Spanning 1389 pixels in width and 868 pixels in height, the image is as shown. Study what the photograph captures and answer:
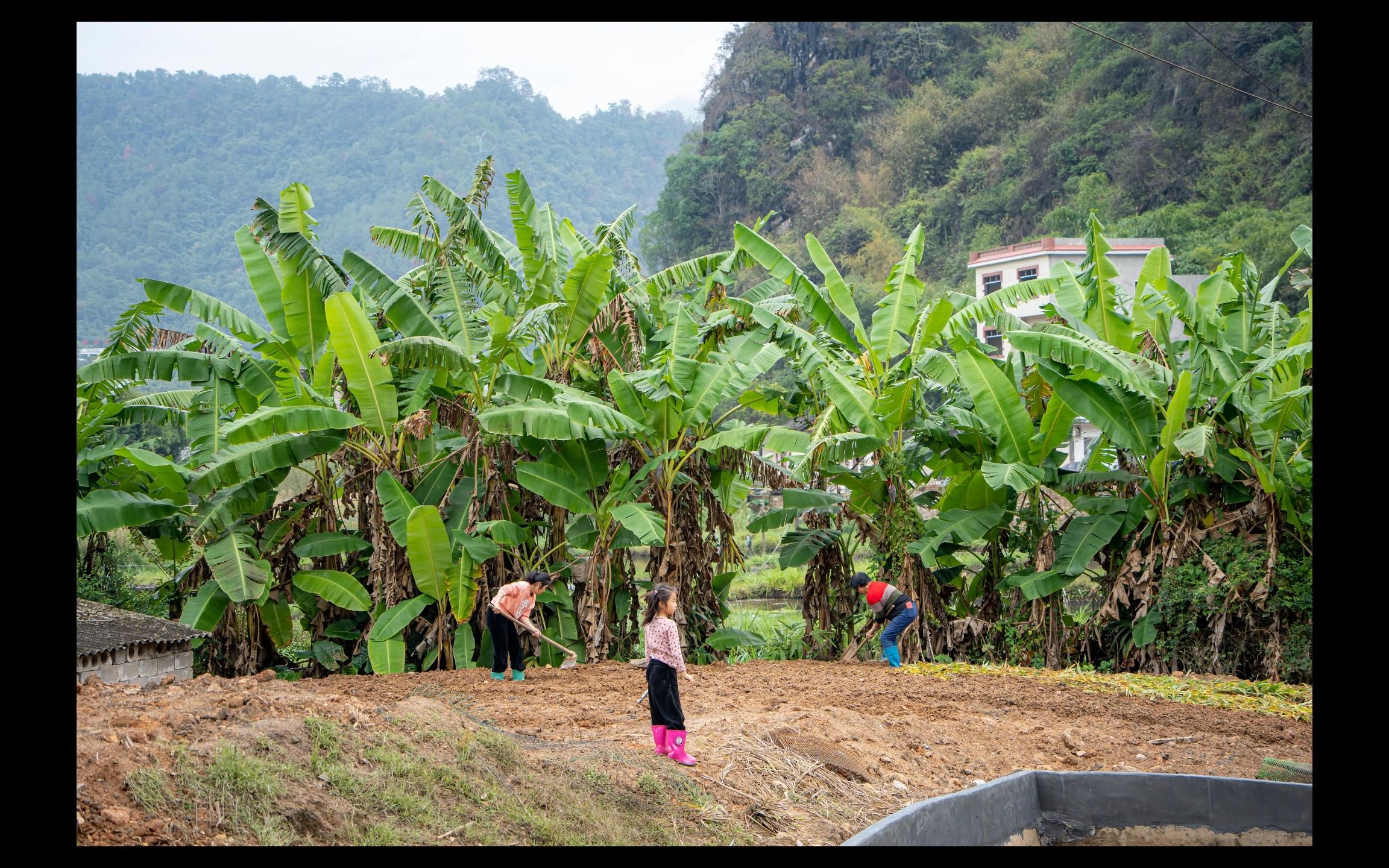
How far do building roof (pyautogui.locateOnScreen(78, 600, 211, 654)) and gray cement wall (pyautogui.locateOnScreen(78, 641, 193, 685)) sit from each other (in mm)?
71

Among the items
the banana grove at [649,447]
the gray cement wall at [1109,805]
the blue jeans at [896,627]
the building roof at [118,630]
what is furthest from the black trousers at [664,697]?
the building roof at [118,630]

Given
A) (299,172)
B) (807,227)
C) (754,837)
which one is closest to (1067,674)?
(754,837)

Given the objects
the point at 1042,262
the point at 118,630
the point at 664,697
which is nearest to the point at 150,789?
the point at 664,697

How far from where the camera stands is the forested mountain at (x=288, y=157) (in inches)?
2576

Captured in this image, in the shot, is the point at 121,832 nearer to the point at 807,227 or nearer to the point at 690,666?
the point at 690,666

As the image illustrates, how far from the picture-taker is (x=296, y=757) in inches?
195

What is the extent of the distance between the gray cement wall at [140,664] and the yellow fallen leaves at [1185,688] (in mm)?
6354

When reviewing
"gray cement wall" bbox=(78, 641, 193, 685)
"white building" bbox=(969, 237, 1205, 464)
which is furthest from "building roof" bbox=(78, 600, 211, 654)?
"white building" bbox=(969, 237, 1205, 464)

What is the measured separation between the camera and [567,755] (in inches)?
231

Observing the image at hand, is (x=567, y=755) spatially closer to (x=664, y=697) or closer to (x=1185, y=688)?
(x=664, y=697)

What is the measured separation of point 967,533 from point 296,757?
679 cm

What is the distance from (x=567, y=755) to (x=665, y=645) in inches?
31.8

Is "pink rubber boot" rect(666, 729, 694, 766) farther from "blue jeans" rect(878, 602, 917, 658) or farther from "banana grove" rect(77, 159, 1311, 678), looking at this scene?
"blue jeans" rect(878, 602, 917, 658)
